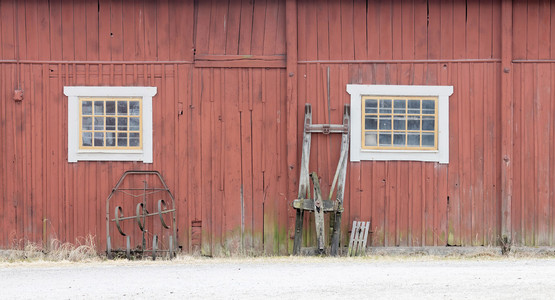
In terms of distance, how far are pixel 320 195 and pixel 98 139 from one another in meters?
3.57

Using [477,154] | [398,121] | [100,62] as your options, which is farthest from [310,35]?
[100,62]

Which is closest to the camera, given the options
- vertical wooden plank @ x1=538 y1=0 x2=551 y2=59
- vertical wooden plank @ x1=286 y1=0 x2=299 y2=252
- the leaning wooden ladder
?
the leaning wooden ladder

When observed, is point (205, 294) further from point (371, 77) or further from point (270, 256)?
point (371, 77)

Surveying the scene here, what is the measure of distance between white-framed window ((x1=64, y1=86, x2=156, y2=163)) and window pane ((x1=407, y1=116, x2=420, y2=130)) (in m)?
3.99

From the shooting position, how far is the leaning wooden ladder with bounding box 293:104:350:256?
12594 mm

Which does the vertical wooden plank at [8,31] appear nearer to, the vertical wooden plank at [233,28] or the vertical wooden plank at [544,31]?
the vertical wooden plank at [233,28]

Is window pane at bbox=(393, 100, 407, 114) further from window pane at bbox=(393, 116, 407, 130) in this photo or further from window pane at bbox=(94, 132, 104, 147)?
window pane at bbox=(94, 132, 104, 147)

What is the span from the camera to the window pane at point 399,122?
43.1ft

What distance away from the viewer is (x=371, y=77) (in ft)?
43.2

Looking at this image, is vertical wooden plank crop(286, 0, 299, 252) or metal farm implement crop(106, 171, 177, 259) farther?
vertical wooden plank crop(286, 0, 299, 252)

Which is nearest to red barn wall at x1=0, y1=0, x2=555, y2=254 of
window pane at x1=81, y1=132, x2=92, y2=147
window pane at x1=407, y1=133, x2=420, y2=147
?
window pane at x1=81, y1=132, x2=92, y2=147

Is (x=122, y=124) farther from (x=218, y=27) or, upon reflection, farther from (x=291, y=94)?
(x=291, y=94)

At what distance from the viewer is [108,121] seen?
13.1m

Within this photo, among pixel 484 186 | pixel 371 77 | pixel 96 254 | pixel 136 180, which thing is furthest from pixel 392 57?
pixel 96 254
